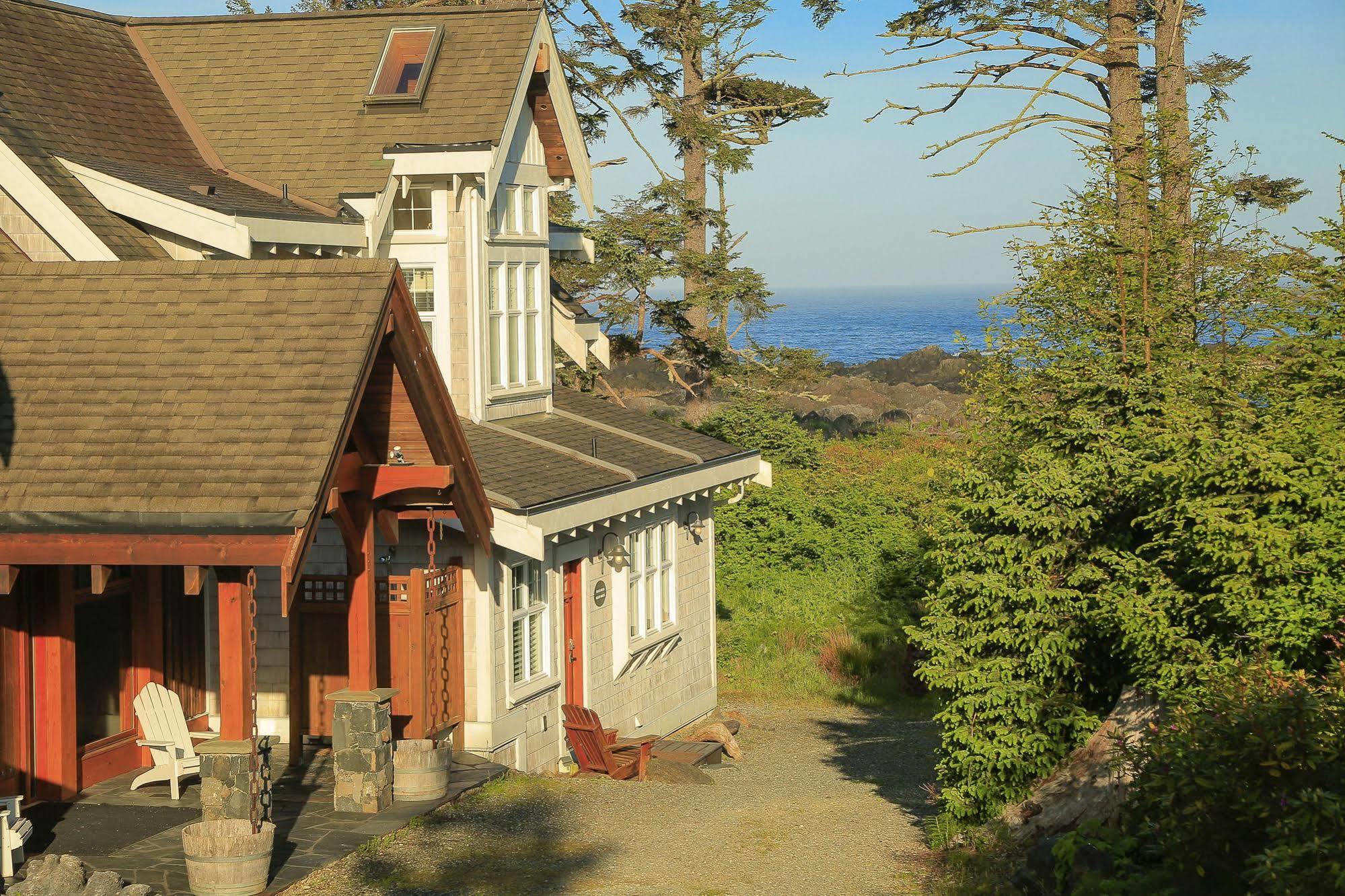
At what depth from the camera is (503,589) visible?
53.3 feet

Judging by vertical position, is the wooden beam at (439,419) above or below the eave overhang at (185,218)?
below

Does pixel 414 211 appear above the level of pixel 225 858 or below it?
above

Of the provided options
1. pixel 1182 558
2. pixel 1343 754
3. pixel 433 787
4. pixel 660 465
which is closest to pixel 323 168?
pixel 660 465

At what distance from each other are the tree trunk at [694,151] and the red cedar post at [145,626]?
22180 millimetres

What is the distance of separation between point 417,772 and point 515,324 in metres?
8.22

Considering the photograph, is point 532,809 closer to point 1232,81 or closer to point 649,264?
point 649,264

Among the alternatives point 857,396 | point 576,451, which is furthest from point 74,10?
point 857,396

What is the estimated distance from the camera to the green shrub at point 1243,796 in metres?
7.75

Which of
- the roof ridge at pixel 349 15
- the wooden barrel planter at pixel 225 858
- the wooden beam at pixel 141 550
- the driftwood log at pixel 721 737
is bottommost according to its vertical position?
the driftwood log at pixel 721 737

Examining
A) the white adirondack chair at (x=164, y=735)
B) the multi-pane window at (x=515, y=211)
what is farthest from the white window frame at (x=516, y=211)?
the white adirondack chair at (x=164, y=735)

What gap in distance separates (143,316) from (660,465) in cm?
882

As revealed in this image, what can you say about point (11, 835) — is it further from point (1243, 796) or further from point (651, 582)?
point (651, 582)

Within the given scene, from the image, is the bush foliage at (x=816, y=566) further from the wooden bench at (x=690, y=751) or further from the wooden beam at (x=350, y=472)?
the wooden beam at (x=350, y=472)

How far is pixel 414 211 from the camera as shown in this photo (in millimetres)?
19016
